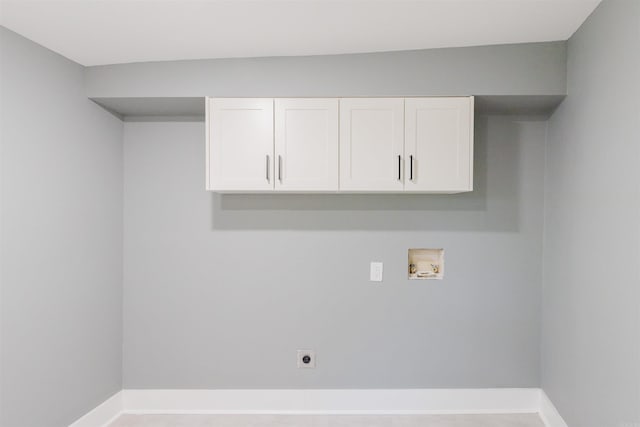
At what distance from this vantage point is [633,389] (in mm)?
1569

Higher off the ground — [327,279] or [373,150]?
[373,150]

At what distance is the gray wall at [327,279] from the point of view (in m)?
2.61

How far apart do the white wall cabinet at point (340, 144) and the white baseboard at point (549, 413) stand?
1494 mm

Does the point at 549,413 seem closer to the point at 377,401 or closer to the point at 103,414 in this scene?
the point at 377,401

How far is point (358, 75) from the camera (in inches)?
90.0

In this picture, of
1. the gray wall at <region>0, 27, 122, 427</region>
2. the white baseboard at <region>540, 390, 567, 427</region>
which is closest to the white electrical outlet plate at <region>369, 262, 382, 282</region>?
the white baseboard at <region>540, 390, 567, 427</region>

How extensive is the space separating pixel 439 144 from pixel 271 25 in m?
1.15

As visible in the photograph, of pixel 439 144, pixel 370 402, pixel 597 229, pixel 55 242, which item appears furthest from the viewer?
pixel 370 402

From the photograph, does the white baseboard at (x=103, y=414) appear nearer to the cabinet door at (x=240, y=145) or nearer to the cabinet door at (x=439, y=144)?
the cabinet door at (x=240, y=145)

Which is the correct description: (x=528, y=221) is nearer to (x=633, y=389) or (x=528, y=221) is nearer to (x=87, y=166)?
(x=633, y=389)

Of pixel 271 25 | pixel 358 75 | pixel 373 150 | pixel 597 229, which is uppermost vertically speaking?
pixel 271 25

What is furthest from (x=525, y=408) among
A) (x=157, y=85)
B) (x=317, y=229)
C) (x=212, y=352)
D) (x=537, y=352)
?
(x=157, y=85)

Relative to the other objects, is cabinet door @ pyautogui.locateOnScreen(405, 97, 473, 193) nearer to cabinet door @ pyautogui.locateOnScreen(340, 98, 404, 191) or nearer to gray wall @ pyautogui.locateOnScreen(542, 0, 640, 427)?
cabinet door @ pyautogui.locateOnScreen(340, 98, 404, 191)

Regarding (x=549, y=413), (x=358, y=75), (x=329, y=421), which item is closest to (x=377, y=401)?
(x=329, y=421)
